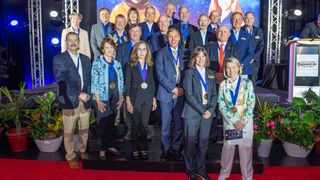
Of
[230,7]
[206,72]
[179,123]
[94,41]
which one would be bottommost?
[179,123]

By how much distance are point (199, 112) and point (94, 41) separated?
2439 millimetres

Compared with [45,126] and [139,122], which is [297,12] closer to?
[139,122]

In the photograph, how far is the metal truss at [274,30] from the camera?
8.77 m

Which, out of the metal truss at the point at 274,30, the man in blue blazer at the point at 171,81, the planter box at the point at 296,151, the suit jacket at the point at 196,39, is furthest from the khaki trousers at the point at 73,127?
the metal truss at the point at 274,30

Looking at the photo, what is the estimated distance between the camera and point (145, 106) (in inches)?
175

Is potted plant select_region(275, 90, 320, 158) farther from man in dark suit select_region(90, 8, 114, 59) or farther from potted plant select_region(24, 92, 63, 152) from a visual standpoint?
potted plant select_region(24, 92, 63, 152)

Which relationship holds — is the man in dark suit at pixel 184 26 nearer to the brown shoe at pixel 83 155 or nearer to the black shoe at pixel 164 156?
the black shoe at pixel 164 156

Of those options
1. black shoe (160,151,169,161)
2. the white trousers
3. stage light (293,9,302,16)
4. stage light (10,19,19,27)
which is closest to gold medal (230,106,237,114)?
the white trousers

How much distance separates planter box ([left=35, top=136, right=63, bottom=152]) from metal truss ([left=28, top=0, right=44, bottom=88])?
14.6ft

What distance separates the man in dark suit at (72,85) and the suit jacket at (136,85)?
48 centimetres

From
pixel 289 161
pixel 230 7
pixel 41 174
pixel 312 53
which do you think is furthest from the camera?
pixel 230 7

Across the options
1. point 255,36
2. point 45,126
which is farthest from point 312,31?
point 45,126

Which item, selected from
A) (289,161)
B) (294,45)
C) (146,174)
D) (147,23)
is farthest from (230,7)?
(146,174)

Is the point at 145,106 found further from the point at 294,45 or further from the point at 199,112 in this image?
the point at 294,45
